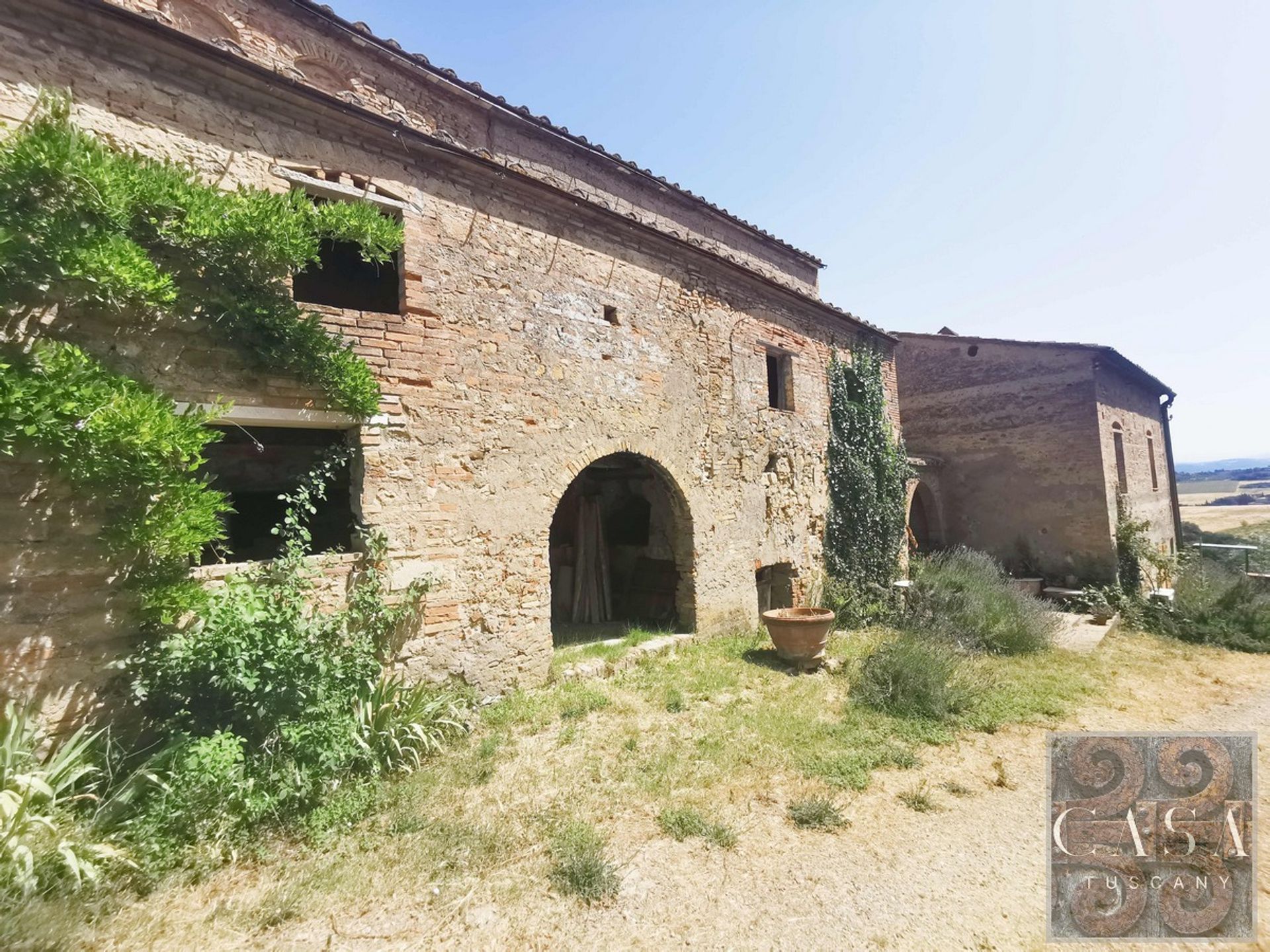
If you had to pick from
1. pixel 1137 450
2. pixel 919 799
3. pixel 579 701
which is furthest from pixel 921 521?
pixel 579 701

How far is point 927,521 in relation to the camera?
14016 mm

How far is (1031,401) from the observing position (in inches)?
492

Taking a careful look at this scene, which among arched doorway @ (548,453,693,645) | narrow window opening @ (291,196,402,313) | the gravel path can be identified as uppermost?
narrow window opening @ (291,196,402,313)

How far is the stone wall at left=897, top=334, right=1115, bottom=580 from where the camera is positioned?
38.6 ft

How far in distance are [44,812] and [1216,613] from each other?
15608 millimetres

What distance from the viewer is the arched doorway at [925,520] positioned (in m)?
13.8

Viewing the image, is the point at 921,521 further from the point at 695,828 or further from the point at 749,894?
the point at 749,894

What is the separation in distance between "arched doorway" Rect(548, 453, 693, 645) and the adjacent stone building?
6394 millimetres

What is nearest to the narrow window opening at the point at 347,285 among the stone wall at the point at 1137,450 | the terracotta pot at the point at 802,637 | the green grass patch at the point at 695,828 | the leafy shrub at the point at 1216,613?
the green grass patch at the point at 695,828

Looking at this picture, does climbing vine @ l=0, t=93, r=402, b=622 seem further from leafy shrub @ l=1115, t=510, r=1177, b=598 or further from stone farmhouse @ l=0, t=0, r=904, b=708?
leafy shrub @ l=1115, t=510, r=1177, b=598

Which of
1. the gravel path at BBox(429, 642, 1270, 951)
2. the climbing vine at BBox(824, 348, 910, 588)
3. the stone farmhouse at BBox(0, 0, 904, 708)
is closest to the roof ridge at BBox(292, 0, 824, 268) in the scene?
the stone farmhouse at BBox(0, 0, 904, 708)

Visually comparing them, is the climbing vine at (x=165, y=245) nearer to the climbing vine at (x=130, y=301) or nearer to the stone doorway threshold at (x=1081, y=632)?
the climbing vine at (x=130, y=301)

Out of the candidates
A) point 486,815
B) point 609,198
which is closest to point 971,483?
point 609,198

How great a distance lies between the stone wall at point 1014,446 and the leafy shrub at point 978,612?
137 inches
